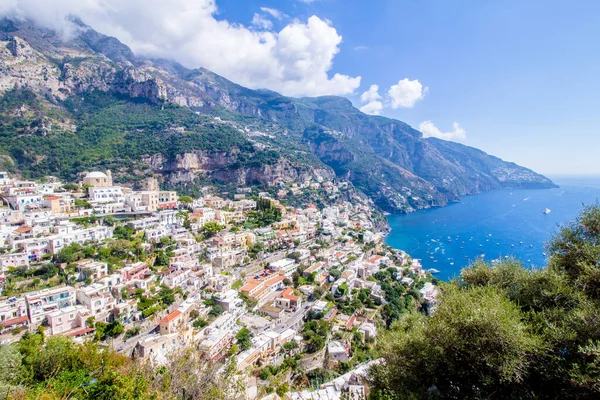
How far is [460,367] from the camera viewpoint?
6.70 meters

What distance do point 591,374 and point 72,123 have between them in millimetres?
91682

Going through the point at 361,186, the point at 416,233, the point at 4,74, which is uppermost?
the point at 4,74

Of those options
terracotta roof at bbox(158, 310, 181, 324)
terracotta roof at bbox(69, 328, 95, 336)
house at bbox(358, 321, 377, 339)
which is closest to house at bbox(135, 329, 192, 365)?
terracotta roof at bbox(158, 310, 181, 324)

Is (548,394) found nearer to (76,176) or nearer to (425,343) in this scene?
(425,343)

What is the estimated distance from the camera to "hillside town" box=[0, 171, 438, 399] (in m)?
15.5

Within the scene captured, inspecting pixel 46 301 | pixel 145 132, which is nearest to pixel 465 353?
pixel 46 301

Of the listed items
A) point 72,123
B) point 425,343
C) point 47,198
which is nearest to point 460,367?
point 425,343

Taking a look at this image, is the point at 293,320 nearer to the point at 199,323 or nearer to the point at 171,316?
the point at 199,323

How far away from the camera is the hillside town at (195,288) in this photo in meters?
15.5

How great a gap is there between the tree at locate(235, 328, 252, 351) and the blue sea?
3252cm

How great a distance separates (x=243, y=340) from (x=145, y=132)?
2950 inches

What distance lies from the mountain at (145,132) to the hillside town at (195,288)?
106ft

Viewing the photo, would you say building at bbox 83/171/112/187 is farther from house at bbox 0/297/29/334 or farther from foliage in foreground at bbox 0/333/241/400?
foliage in foreground at bbox 0/333/241/400

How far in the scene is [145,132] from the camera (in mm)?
74625
